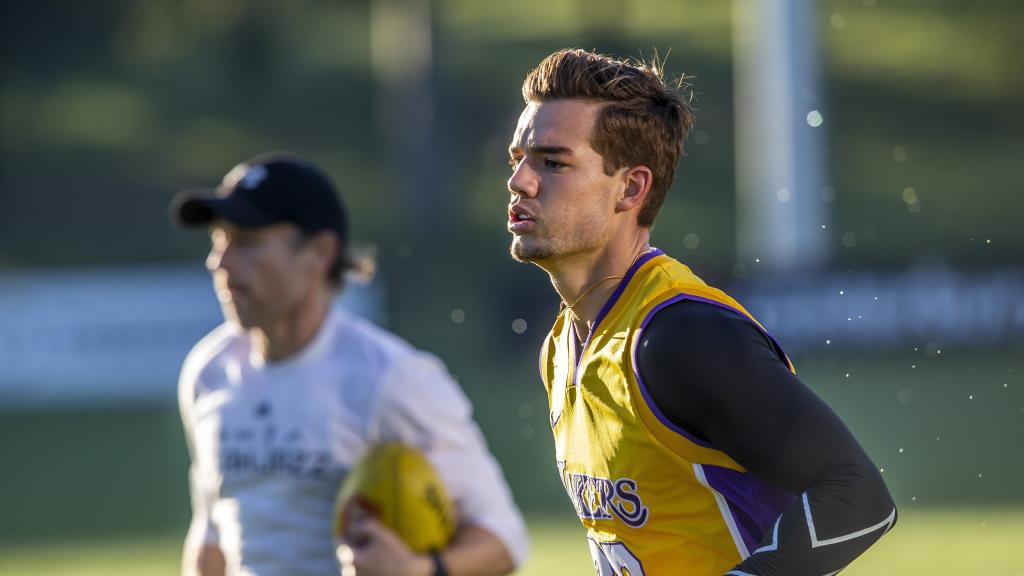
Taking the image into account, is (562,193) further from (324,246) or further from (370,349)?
(324,246)

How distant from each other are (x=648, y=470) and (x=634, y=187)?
22.6 inches

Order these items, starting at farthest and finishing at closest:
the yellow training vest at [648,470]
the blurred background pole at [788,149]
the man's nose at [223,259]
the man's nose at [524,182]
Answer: the blurred background pole at [788,149] → the man's nose at [223,259] → the man's nose at [524,182] → the yellow training vest at [648,470]

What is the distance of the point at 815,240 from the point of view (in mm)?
17922

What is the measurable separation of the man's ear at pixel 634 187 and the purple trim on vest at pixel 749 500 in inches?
22.1

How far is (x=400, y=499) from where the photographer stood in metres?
3.78

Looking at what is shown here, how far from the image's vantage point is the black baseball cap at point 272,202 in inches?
169

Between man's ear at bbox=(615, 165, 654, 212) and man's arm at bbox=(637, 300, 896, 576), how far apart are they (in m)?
0.42

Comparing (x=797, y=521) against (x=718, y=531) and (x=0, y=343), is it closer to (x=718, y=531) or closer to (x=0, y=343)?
(x=718, y=531)

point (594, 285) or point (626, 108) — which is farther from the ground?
point (626, 108)

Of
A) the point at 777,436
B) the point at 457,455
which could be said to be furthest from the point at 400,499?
the point at 777,436

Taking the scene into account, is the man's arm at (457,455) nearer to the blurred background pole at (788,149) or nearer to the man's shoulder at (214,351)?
the man's shoulder at (214,351)

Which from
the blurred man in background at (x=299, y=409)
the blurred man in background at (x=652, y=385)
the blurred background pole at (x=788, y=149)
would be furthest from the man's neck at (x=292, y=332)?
the blurred background pole at (x=788, y=149)

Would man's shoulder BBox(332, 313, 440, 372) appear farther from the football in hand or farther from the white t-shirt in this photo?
the football in hand

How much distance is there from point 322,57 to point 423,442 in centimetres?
3155
